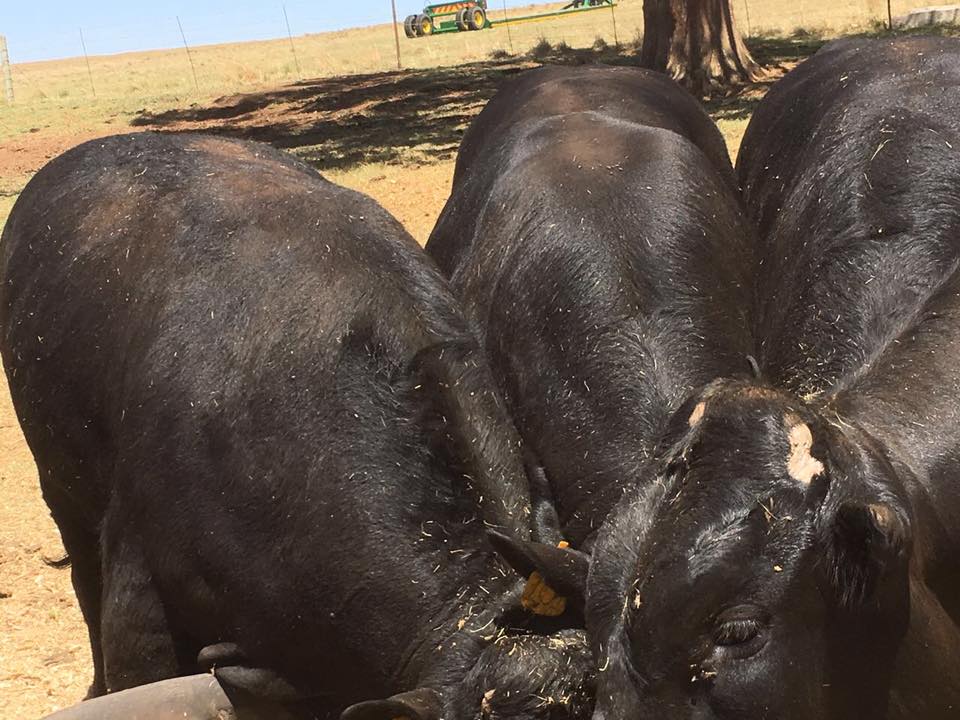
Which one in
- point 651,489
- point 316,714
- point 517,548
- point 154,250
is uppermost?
point 154,250

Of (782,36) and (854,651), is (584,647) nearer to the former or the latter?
(854,651)

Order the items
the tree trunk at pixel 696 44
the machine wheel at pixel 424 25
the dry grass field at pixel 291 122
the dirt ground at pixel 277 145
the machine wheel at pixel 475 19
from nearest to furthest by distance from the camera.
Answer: the dirt ground at pixel 277 145, the dry grass field at pixel 291 122, the tree trunk at pixel 696 44, the machine wheel at pixel 475 19, the machine wheel at pixel 424 25

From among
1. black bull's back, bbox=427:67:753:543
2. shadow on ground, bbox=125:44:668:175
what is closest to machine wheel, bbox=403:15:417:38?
shadow on ground, bbox=125:44:668:175

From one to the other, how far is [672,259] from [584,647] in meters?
2.19

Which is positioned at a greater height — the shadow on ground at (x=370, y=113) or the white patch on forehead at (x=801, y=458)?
the white patch on forehead at (x=801, y=458)

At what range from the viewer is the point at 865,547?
9.46 feet

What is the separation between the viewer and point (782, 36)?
24.4m

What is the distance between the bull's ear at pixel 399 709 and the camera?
339 centimetres

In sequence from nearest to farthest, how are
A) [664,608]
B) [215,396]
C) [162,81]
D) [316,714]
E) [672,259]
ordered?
[664,608] < [316,714] < [215,396] < [672,259] < [162,81]

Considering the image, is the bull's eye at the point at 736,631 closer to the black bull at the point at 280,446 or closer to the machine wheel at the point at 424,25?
the black bull at the point at 280,446

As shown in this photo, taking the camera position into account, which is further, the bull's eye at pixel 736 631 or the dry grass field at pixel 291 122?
the dry grass field at pixel 291 122

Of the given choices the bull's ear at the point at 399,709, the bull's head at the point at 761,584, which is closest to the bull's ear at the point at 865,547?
the bull's head at the point at 761,584

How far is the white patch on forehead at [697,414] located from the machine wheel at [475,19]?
48.7m

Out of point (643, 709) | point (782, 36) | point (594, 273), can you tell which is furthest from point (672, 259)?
point (782, 36)
